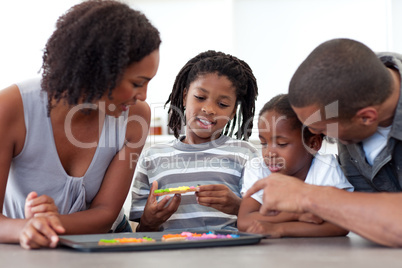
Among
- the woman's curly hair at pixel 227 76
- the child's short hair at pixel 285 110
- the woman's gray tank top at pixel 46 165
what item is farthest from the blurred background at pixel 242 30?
the woman's gray tank top at pixel 46 165

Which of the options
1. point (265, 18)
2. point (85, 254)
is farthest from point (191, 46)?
point (85, 254)

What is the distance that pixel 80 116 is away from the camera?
5.40 feet

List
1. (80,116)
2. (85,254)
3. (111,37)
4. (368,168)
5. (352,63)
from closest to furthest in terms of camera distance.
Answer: (85,254), (352,63), (111,37), (368,168), (80,116)

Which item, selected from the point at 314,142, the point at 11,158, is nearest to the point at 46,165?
the point at 11,158

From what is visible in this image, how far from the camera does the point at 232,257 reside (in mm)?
1030

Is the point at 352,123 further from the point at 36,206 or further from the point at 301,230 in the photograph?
the point at 36,206

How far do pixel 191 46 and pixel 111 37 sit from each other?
2026mm

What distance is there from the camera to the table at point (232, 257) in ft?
3.15

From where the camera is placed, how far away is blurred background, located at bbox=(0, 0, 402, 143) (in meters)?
3.24

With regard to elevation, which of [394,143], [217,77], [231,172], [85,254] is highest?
[217,77]

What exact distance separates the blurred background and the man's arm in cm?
210

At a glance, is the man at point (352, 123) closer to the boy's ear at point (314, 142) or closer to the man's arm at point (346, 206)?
the man's arm at point (346, 206)

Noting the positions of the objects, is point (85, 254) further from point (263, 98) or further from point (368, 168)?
point (263, 98)

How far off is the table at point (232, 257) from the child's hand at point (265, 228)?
0.19 m
